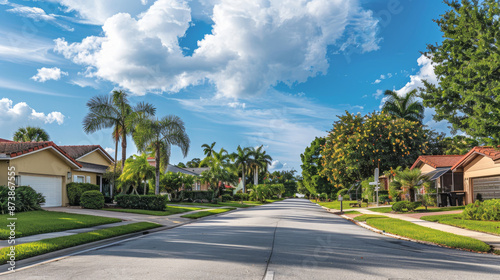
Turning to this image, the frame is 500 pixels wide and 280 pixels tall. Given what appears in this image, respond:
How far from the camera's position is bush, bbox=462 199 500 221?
18066mm

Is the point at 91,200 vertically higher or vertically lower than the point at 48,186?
lower

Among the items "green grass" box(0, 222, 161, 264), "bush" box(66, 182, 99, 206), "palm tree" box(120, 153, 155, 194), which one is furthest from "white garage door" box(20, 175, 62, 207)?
"green grass" box(0, 222, 161, 264)

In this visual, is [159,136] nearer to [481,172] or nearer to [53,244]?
[53,244]

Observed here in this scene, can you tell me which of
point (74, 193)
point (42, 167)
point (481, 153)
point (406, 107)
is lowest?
point (74, 193)

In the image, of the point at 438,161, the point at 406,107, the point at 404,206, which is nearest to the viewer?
the point at 404,206

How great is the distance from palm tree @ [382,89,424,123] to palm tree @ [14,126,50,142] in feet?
138

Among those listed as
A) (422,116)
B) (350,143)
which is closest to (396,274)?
(350,143)

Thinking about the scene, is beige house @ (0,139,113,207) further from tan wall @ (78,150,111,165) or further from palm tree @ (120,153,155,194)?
tan wall @ (78,150,111,165)

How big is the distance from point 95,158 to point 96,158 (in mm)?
219

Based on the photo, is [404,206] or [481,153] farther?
[404,206]

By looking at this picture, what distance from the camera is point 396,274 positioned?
7461 millimetres

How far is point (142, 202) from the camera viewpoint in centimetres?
2722

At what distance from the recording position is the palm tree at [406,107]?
51.8 metres

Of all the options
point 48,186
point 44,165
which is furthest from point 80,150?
point 44,165
